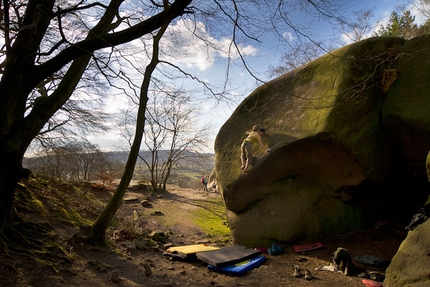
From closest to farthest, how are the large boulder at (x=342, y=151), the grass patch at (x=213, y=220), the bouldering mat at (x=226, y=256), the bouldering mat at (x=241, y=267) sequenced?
the bouldering mat at (x=241, y=267) → the bouldering mat at (x=226, y=256) → the large boulder at (x=342, y=151) → the grass patch at (x=213, y=220)

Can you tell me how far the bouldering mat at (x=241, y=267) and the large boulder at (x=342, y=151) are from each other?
1.44 meters

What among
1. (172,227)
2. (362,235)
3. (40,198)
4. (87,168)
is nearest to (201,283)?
(362,235)

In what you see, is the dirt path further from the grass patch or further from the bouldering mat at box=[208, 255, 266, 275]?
the grass patch

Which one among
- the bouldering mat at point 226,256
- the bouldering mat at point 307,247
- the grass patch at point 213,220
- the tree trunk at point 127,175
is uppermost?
the tree trunk at point 127,175

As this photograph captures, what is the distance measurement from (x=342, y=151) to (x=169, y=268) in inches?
198

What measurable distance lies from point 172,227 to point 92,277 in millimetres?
7306

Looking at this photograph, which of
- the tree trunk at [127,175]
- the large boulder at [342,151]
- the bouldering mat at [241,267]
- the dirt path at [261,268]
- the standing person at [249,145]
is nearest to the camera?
the dirt path at [261,268]

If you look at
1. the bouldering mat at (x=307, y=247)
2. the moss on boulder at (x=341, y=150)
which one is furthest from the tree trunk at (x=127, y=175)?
the bouldering mat at (x=307, y=247)

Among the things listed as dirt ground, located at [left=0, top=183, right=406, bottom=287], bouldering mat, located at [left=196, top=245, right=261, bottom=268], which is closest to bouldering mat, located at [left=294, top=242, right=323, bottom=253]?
dirt ground, located at [left=0, top=183, right=406, bottom=287]

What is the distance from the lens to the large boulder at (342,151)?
23.1 ft

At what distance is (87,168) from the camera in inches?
1166

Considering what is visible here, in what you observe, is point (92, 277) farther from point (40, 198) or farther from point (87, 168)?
point (87, 168)

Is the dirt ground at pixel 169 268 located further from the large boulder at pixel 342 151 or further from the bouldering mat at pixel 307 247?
the large boulder at pixel 342 151

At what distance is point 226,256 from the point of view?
6.52m
